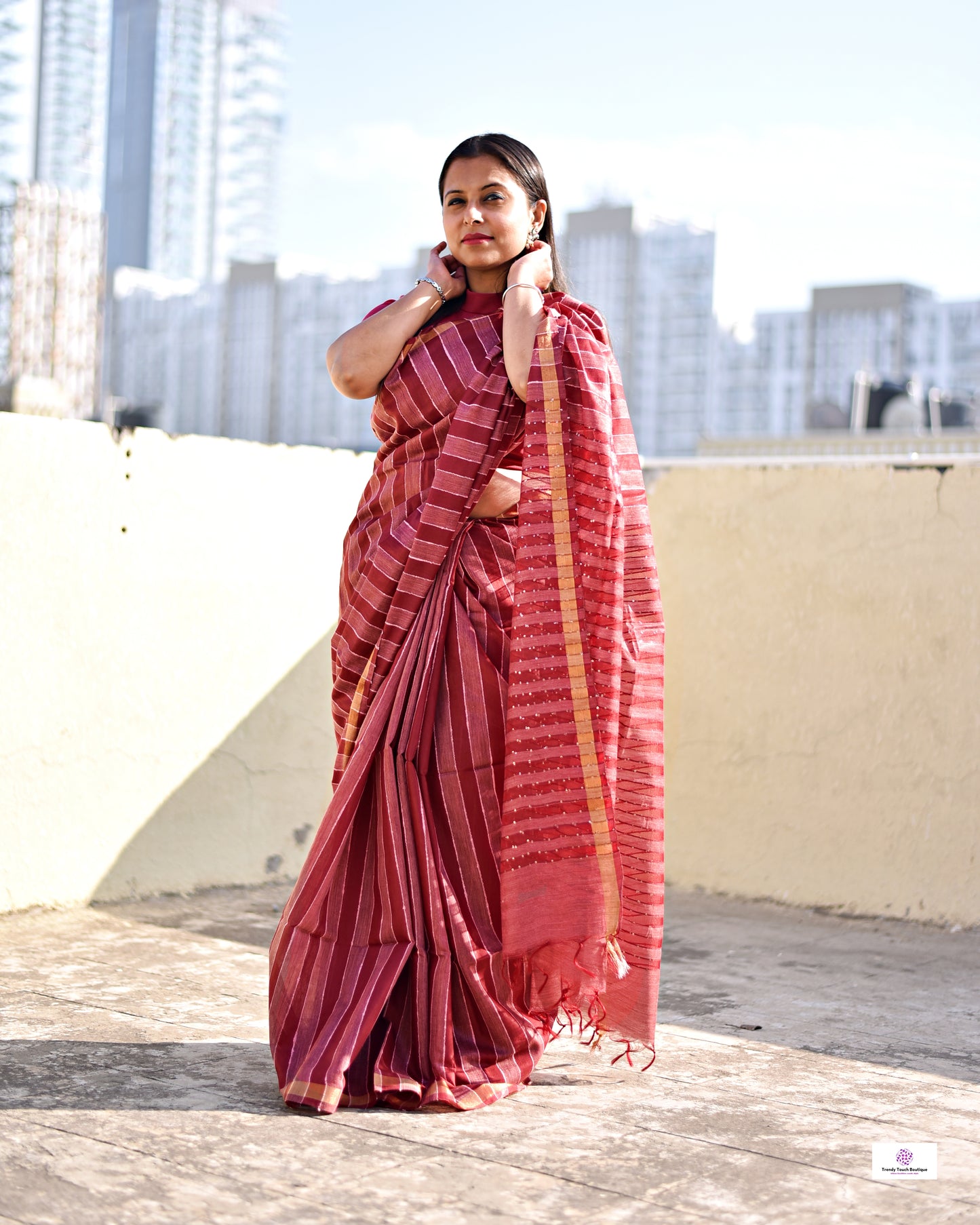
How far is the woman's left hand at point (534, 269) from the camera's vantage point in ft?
8.83

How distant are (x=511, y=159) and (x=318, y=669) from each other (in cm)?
249

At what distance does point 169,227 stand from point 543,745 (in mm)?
138958

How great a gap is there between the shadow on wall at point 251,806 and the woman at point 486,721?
6.06 ft

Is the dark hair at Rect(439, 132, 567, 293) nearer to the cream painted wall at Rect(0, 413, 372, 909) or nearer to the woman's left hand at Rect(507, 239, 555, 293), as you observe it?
the woman's left hand at Rect(507, 239, 555, 293)

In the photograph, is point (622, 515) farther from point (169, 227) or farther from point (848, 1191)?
point (169, 227)

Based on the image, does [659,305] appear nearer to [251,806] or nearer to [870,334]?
[870,334]

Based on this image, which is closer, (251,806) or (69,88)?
(251,806)

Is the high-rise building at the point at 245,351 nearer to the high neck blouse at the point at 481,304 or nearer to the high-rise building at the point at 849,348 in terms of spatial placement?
the high-rise building at the point at 849,348

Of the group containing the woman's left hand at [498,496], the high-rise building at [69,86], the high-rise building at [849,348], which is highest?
the high-rise building at [69,86]

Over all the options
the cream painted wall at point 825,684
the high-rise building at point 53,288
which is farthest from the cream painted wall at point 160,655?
the high-rise building at point 53,288

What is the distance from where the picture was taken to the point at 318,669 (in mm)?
4898

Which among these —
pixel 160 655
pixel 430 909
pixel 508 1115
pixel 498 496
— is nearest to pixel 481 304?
pixel 498 496

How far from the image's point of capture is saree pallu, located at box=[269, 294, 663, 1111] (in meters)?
2.48

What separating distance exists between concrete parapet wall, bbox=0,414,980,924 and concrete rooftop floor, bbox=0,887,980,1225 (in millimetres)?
679
